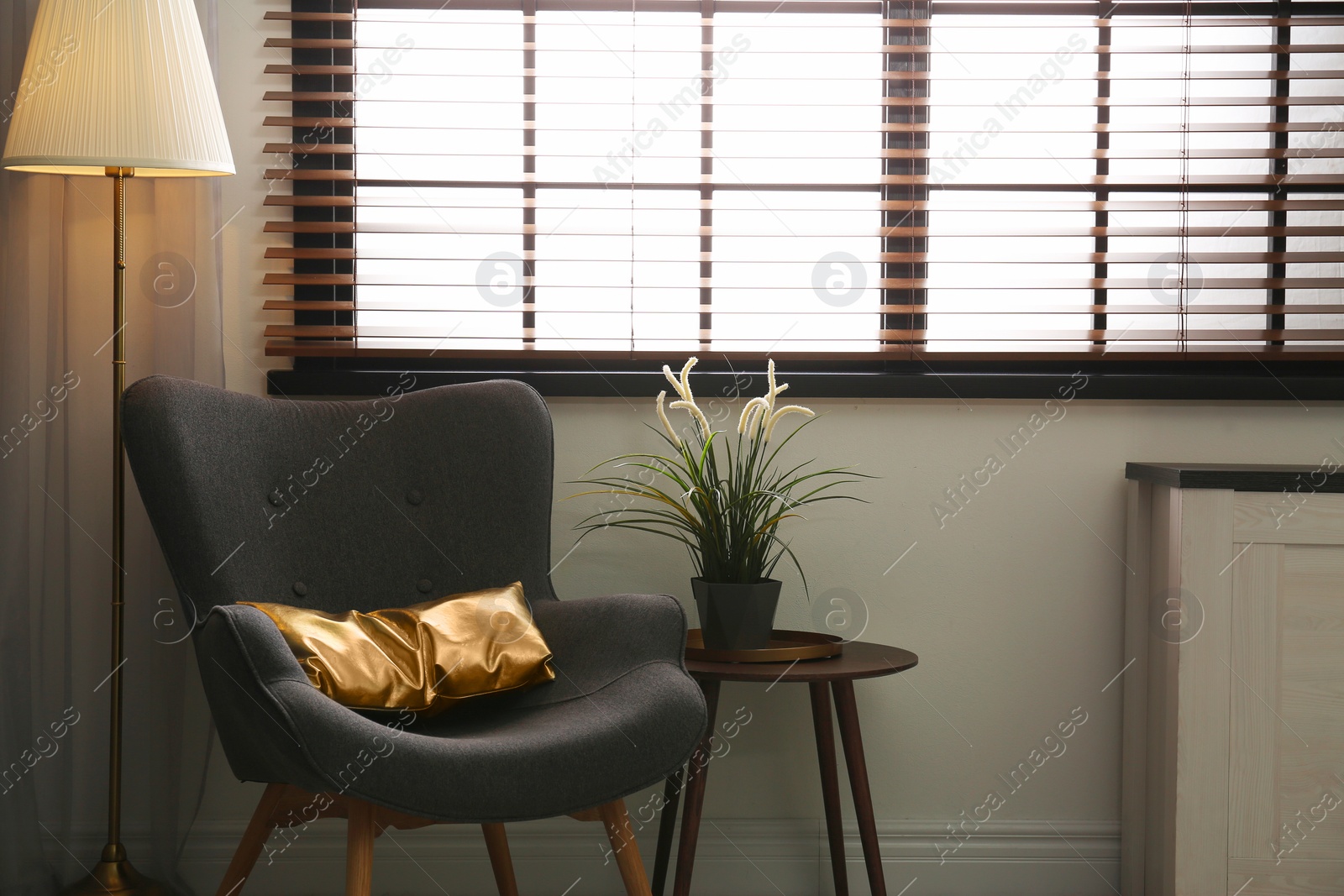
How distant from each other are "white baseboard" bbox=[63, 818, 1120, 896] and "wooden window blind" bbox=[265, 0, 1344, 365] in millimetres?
982

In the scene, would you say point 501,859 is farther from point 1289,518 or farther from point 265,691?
point 1289,518

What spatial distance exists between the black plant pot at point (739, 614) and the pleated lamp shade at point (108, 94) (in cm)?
110

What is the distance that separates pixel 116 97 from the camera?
4.93 ft

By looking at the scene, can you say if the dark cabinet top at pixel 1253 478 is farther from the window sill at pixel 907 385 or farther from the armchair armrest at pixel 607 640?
the armchair armrest at pixel 607 640

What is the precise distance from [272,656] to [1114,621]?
1.65 metres

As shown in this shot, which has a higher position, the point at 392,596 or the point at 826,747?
the point at 392,596

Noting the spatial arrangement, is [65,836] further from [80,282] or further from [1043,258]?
[1043,258]

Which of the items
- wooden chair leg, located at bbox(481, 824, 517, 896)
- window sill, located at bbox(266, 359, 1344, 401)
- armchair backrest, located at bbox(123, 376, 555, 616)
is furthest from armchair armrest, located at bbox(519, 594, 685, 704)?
window sill, located at bbox(266, 359, 1344, 401)

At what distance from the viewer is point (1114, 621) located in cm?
201

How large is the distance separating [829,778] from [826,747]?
87 millimetres

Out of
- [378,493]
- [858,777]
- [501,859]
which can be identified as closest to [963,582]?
[858,777]

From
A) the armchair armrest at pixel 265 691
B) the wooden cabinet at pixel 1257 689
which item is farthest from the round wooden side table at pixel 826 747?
the armchair armrest at pixel 265 691

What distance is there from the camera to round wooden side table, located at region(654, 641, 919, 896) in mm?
1567

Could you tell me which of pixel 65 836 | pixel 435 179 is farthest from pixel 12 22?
pixel 65 836
